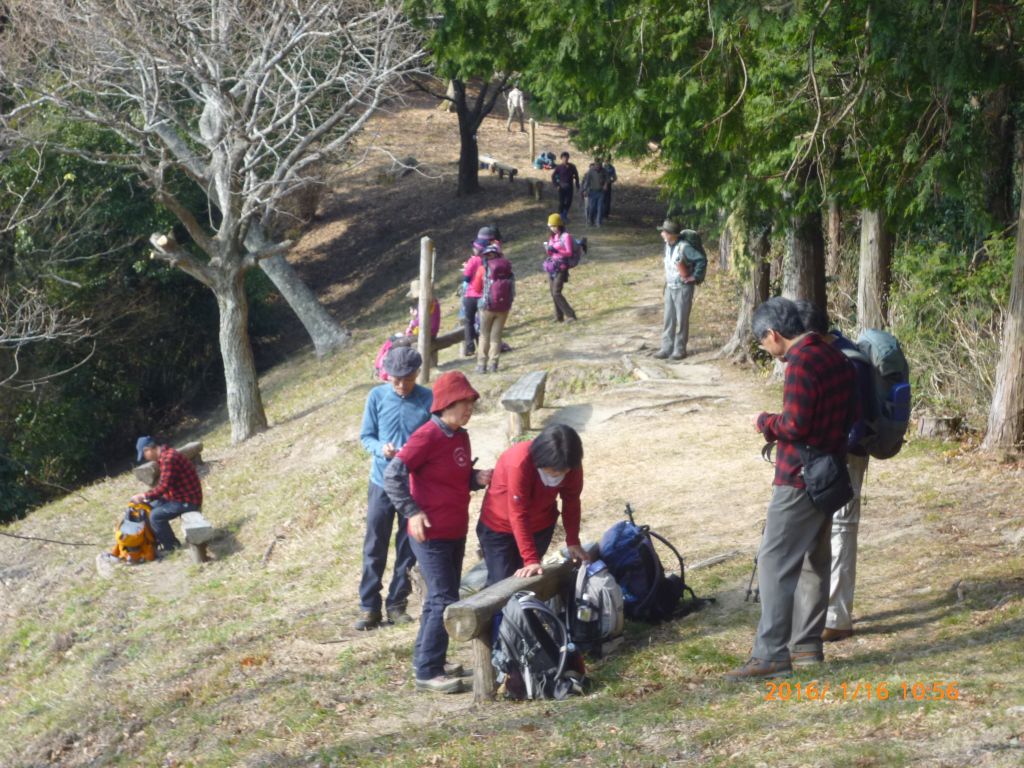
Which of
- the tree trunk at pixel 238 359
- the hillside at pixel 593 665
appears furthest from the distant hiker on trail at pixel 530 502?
the tree trunk at pixel 238 359

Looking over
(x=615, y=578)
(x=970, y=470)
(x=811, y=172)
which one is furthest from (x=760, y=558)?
(x=811, y=172)

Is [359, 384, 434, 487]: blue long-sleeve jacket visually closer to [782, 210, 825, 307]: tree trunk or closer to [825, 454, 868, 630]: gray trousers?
[825, 454, 868, 630]: gray trousers

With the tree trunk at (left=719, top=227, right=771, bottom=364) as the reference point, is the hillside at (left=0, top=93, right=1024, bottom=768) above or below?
below

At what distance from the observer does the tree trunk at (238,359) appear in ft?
63.3

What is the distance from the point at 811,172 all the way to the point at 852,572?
7072 millimetres

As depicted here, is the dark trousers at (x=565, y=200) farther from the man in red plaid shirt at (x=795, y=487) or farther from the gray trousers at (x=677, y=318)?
the man in red plaid shirt at (x=795, y=487)

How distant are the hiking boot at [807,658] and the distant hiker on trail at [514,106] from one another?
3508 cm

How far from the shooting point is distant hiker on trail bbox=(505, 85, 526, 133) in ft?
138

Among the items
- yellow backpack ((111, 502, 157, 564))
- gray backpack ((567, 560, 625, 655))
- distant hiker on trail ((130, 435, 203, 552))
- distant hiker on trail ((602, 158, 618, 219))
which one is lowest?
yellow backpack ((111, 502, 157, 564))

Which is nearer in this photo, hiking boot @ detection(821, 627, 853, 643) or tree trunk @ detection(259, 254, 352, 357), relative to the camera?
hiking boot @ detection(821, 627, 853, 643)

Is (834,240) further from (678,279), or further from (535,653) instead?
(535,653)

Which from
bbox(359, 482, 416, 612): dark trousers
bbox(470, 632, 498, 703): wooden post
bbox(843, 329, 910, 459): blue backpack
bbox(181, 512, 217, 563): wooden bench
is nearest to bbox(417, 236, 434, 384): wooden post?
bbox(181, 512, 217, 563): wooden bench

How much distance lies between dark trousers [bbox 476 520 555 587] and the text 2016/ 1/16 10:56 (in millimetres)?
1449

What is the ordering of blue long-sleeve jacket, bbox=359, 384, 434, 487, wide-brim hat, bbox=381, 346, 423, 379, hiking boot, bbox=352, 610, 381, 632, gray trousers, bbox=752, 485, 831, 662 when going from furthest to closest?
1. hiking boot, bbox=352, 610, 381, 632
2. blue long-sleeve jacket, bbox=359, 384, 434, 487
3. wide-brim hat, bbox=381, 346, 423, 379
4. gray trousers, bbox=752, 485, 831, 662
